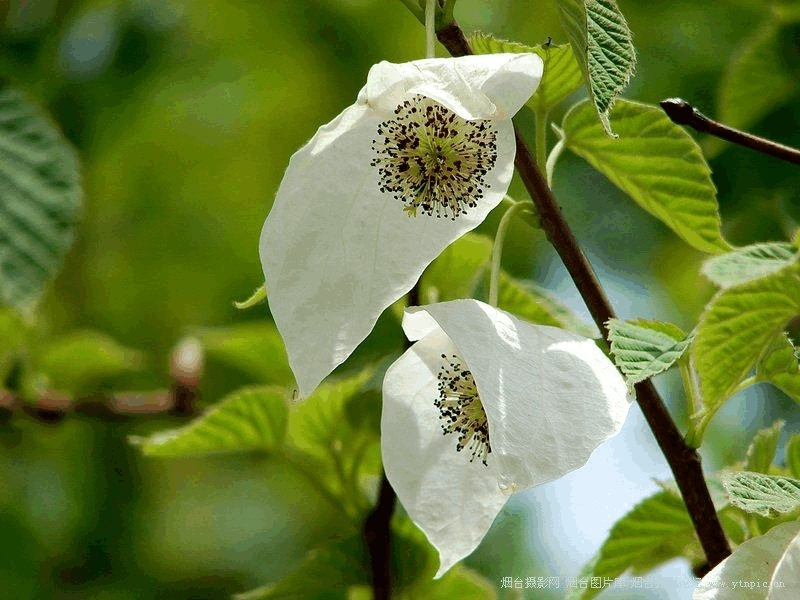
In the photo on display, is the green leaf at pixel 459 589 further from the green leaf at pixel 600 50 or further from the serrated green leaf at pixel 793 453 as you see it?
the green leaf at pixel 600 50

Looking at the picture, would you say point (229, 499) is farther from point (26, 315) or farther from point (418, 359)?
point (418, 359)

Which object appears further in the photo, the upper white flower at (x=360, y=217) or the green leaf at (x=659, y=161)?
the green leaf at (x=659, y=161)

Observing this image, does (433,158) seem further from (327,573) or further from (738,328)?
(327,573)

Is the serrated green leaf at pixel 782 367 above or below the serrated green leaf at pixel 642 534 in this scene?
above

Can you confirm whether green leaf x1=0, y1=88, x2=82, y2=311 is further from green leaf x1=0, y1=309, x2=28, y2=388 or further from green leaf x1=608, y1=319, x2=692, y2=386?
green leaf x1=608, y1=319, x2=692, y2=386

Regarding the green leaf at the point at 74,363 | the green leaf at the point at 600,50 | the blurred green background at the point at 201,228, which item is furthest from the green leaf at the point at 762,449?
the blurred green background at the point at 201,228

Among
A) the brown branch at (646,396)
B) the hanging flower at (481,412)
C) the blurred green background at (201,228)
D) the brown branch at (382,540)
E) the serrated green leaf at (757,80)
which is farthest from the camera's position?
the blurred green background at (201,228)
